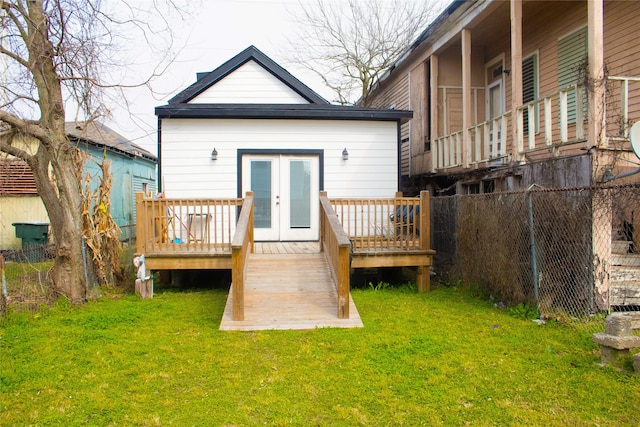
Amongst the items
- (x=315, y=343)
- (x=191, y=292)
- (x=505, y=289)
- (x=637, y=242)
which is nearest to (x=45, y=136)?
(x=191, y=292)

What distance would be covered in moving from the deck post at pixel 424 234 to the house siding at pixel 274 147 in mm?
2292

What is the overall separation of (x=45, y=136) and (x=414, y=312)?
6.04 metres

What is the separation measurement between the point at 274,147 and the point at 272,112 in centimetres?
74

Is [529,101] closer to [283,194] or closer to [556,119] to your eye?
[556,119]

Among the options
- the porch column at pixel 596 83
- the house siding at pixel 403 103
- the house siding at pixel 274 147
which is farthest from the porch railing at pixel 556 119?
the house siding at pixel 403 103

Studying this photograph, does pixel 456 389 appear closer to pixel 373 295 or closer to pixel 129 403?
pixel 129 403

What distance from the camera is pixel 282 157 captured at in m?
10.0

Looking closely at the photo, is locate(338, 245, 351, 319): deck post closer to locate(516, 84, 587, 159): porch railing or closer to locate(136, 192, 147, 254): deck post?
locate(136, 192, 147, 254): deck post

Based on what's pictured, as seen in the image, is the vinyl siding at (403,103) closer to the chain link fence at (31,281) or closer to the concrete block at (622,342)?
the chain link fence at (31,281)

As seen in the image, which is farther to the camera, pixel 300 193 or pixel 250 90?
pixel 250 90

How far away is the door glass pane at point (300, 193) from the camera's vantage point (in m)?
9.96

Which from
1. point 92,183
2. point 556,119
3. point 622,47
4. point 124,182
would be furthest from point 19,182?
point 622,47

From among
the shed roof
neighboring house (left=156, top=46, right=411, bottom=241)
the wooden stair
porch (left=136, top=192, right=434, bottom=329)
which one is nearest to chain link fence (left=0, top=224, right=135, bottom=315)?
porch (left=136, top=192, right=434, bottom=329)

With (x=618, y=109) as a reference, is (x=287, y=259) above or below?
below
